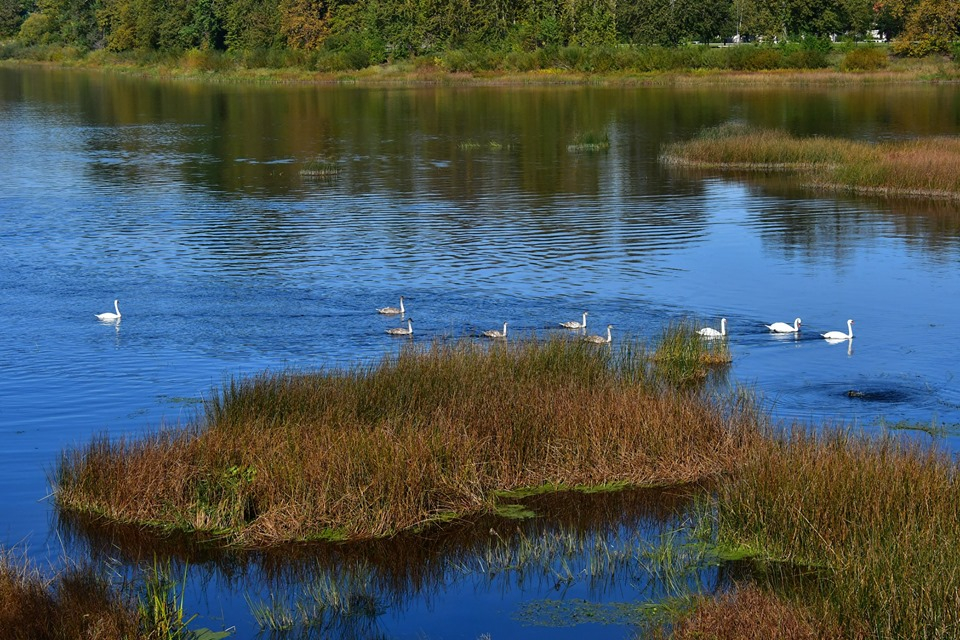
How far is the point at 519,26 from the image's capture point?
13750 centimetres

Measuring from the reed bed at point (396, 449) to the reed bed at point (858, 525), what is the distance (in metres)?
1.54

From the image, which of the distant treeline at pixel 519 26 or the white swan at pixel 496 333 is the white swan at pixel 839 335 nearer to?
the white swan at pixel 496 333

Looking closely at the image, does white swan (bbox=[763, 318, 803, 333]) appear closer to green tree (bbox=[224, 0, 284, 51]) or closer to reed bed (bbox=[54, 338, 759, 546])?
reed bed (bbox=[54, 338, 759, 546])

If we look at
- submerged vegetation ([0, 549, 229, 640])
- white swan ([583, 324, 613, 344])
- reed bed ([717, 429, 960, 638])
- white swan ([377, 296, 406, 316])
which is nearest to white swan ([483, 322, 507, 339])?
white swan ([583, 324, 613, 344])

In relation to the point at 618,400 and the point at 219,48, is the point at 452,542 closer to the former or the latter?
the point at 618,400

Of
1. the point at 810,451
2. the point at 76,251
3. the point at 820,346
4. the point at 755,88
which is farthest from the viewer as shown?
the point at 755,88

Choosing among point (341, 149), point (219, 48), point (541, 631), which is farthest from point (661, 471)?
point (219, 48)

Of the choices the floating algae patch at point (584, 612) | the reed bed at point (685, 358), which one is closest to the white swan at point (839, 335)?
the reed bed at point (685, 358)

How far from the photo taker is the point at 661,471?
16.4 metres

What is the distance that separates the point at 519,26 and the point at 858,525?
424 feet

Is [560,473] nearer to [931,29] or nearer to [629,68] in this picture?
[629,68]

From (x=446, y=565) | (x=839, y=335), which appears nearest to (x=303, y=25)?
(x=839, y=335)

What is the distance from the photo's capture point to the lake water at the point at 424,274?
20.0 m

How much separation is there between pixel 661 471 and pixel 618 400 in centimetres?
123
